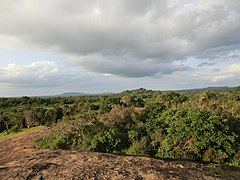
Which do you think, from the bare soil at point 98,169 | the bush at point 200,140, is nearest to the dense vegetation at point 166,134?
the bush at point 200,140

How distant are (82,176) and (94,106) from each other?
95.1 ft

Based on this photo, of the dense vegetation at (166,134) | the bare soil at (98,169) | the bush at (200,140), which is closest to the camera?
the bare soil at (98,169)

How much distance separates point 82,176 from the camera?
29.1 ft

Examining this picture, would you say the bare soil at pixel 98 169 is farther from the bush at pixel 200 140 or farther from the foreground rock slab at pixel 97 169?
the bush at pixel 200 140

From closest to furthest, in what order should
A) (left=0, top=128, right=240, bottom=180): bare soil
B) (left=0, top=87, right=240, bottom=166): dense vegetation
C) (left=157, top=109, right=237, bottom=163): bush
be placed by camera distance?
(left=0, top=128, right=240, bottom=180): bare soil
(left=157, top=109, right=237, bottom=163): bush
(left=0, top=87, right=240, bottom=166): dense vegetation

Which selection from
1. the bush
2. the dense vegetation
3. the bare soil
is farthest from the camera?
the dense vegetation

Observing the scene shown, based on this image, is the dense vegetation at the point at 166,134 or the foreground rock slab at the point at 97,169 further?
the dense vegetation at the point at 166,134

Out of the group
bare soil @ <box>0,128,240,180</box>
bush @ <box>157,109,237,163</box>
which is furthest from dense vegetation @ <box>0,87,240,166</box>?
bare soil @ <box>0,128,240,180</box>

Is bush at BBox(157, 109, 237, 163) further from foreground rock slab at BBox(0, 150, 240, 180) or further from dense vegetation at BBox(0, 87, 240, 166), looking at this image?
foreground rock slab at BBox(0, 150, 240, 180)

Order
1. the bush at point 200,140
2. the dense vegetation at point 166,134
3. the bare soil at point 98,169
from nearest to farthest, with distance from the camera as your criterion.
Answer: the bare soil at point 98,169 < the bush at point 200,140 < the dense vegetation at point 166,134

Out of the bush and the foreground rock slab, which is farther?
the bush

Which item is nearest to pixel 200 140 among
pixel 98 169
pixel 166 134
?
pixel 166 134

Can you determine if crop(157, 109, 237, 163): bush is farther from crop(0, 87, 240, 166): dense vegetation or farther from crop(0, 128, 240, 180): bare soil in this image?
crop(0, 128, 240, 180): bare soil

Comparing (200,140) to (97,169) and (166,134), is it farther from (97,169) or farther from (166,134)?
(97,169)
